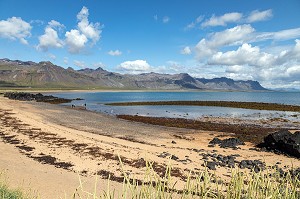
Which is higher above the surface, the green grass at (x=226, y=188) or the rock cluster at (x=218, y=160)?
the green grass at (x=226, y=188)

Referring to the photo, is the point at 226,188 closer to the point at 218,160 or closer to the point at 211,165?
the point at 211,165

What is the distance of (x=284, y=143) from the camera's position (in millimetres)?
25109

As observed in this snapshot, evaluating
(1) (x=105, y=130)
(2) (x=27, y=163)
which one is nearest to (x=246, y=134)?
(1) (x=105, y=130)

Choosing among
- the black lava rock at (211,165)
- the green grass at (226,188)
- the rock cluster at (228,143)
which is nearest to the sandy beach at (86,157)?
the black lava rock at (211,165)

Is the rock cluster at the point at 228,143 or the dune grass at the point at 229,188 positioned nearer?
the dune grass at the point at 229,188

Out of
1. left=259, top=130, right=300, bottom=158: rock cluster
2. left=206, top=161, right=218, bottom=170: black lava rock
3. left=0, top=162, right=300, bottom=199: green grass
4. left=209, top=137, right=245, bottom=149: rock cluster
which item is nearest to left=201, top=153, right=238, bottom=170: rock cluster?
left=206, top=161, right=218, bottom=170: black lava rock

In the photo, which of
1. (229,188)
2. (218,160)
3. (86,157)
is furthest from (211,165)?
(229,188)

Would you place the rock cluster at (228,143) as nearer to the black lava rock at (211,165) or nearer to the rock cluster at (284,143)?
the rock cluster at (284,143)

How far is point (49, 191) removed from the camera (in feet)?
43.0

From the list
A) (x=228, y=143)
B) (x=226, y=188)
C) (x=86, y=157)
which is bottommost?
(x=86, y=157)

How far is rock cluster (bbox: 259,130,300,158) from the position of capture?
945 inches

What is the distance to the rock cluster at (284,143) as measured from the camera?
78.7ft

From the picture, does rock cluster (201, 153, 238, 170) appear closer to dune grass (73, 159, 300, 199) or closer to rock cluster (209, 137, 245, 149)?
rock cluster (209, 137, 245, 149)

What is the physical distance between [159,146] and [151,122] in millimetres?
20613
